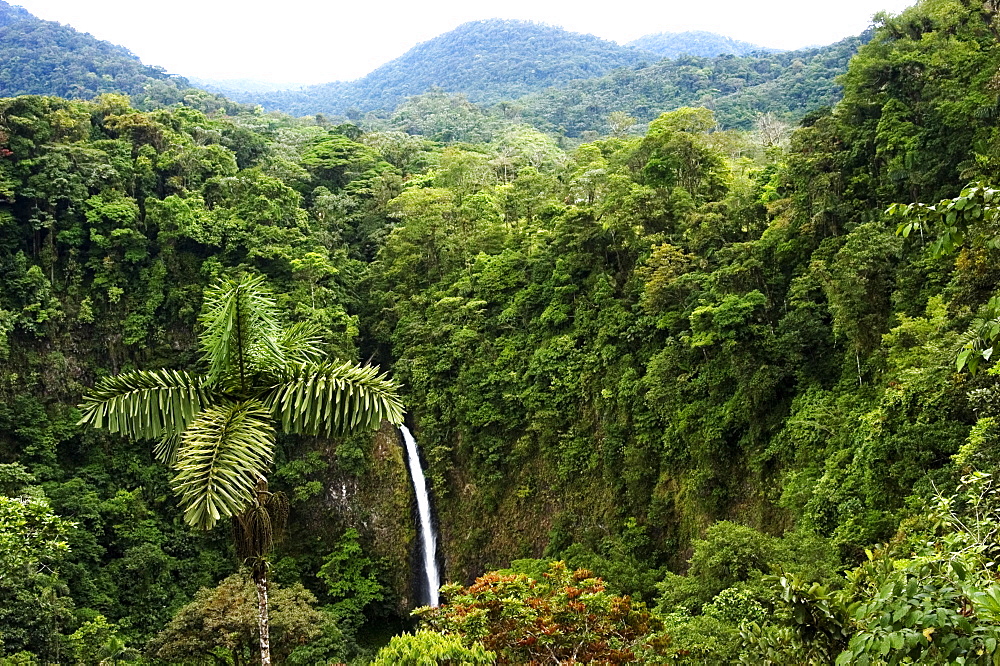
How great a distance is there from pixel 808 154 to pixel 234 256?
16341mm

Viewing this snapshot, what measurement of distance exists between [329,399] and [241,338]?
899mm

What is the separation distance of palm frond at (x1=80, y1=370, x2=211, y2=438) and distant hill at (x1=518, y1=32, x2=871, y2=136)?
126 feet

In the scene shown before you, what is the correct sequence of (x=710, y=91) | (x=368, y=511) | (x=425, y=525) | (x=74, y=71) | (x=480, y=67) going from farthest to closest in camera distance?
(x=480, y=67) → (x=74, y=71) → (x=710, y=91) → (x=368, y=511) → (x=425, y=525)

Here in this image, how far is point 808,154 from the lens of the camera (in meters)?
13.3

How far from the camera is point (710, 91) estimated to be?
46.6 metres

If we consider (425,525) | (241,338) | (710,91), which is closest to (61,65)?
(710,91)

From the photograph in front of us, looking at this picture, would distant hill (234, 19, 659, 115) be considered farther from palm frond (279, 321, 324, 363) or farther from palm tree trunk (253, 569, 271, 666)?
palm tree trunk (253, 569, 271, 666)

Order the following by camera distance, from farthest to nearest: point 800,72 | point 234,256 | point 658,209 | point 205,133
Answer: point 800,72, point 205,133, point 234,256, point 658,209

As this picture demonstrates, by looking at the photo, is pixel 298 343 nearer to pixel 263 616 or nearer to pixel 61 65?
pixel 263 616

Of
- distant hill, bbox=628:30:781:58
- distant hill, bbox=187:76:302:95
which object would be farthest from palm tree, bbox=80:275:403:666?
distant hill, bbox=187:76:302:95

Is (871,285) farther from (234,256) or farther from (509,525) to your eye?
(234,256)

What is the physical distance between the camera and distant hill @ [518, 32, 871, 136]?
40.8m

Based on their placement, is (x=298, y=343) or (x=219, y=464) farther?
(x=298, y=343)

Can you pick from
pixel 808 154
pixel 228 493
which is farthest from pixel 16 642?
pixel 808 154
